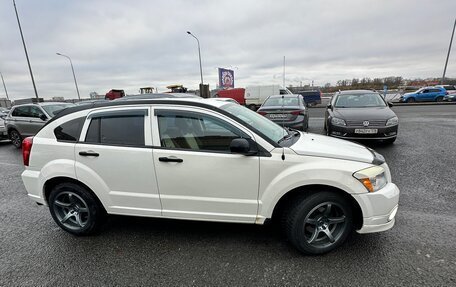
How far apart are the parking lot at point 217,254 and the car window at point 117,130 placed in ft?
3.90

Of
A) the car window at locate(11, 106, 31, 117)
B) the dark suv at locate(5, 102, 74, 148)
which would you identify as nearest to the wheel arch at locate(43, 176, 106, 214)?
the dark suv at locate(5, 102, 74, 148)

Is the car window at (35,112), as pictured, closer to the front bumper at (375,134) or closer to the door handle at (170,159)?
the door handle at (170,159)

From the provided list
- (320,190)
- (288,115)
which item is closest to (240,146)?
(320,190)

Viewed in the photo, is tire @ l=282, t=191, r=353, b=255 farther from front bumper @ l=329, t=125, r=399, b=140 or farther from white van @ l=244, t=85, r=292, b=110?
white van @ l=244, t=85, r=292, b=110

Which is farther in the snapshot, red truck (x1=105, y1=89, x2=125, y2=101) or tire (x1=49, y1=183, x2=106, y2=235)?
red truck (x1=105, y1=89, x2=125, y2=101)

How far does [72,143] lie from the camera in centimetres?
293

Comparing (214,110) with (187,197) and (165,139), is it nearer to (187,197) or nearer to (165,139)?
(165,139)

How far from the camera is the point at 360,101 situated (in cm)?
776

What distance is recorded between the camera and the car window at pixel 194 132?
263 centimetres

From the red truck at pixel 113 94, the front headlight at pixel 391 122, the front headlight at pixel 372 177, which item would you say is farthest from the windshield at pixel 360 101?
the red truck at pixel 113 94

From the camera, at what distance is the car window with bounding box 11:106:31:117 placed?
9266mm

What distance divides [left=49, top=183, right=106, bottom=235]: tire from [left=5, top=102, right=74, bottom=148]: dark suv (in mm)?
6951

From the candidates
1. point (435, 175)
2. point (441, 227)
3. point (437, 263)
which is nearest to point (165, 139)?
point (437, 263)

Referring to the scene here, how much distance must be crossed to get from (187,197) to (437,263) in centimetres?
251
